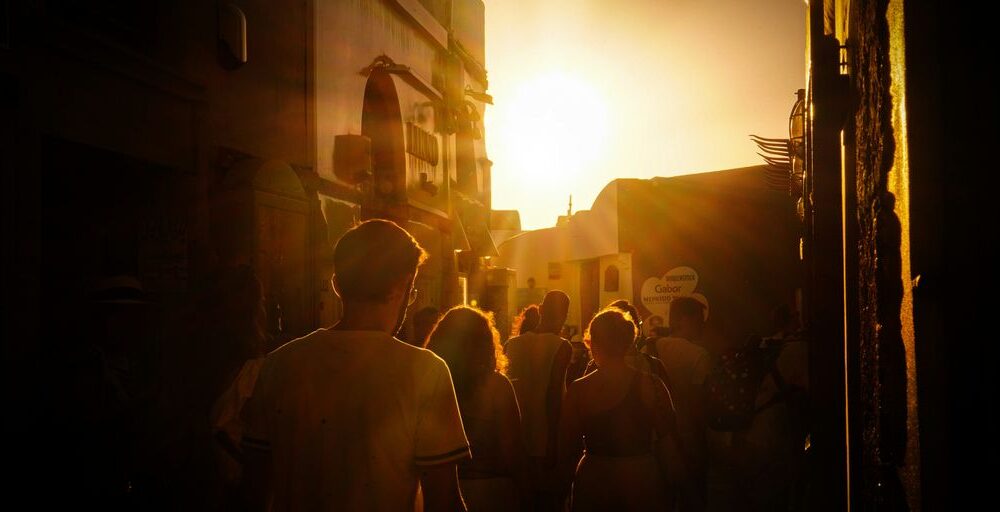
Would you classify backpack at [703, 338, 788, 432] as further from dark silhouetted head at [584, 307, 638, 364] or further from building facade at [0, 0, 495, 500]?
building facade at [0, 0, 495, 500]

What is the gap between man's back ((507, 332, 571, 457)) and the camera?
6.27 meters

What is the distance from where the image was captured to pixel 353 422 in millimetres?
2516

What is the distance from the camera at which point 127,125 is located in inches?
268

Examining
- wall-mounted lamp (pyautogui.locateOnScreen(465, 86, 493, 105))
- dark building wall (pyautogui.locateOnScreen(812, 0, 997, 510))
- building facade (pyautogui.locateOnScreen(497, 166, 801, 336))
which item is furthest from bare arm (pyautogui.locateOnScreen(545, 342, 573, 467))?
wall-mounted lamp (pyautogui.locateOnScreen(465, 86, 493, 105))

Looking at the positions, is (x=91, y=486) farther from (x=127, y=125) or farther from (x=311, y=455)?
(x=127, y=125)

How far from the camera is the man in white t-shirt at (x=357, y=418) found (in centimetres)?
250

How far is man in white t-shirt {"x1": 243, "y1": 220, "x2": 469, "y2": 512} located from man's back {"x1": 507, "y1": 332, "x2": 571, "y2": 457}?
371cm

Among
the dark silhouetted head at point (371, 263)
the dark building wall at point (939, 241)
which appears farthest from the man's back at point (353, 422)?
the dark building wall at point (939, 241)

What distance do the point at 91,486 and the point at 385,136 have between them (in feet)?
38.9

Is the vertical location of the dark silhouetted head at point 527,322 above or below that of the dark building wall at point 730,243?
Result: below

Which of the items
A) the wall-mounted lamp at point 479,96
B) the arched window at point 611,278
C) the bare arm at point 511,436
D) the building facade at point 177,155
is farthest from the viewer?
the wall-mounted lamp at point 479,96

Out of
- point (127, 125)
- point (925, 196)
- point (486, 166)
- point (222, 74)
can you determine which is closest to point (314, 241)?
point (222, 74)

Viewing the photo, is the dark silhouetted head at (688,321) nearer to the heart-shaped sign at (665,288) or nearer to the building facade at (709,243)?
the building facade at (709,243)

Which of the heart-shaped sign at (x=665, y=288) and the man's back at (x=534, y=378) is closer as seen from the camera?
the man's back at (x=534, y=378)
